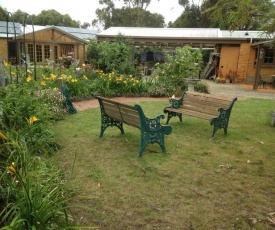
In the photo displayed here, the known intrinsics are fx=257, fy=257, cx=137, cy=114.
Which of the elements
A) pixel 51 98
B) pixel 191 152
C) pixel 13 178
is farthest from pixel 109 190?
pixel 51 98

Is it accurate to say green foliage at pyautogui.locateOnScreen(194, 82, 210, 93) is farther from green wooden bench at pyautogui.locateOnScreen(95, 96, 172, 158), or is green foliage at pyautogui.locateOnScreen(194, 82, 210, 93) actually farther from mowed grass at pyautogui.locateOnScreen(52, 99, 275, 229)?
green wooden bench at pyautogui.locateOnScreen(95, 96, 172, 158)

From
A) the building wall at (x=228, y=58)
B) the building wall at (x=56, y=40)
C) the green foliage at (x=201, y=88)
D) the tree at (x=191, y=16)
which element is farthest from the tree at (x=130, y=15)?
the green foliage at (x=201, y=88)

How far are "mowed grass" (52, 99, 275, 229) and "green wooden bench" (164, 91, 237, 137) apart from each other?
41cm

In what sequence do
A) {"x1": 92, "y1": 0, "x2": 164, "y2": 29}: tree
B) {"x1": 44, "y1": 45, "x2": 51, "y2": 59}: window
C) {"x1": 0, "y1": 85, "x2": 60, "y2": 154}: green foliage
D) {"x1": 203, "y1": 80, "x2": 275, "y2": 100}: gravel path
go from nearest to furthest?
1. {"x1": 0, "y1": 85, "x2": 60, "y2": 154}: green foliage
2. {"x1": 203, "y1": 80, "x2": 275, "y2": 100}: gravel path
3. {"x1": 44, "y1": 45, "x2": 51, "y2": 59}: window
4. {"x1": 92, "y1": 0, "x2": 164, "y2": 29}: tree

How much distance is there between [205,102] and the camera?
6.05 m

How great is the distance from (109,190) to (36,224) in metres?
1.40

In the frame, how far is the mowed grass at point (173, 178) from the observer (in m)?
2.77

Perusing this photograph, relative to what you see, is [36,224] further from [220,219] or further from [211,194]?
[211,194]

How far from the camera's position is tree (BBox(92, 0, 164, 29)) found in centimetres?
4266

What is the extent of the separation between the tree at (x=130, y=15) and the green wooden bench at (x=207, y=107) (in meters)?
38.9

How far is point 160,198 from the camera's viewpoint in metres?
3.13

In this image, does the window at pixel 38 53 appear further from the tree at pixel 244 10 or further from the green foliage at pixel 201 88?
the tree at pixel 244 10

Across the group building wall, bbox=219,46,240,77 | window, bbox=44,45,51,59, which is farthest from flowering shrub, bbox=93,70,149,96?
window, bbox=44,45,51,59

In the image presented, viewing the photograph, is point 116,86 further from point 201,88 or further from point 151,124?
point 151,124
